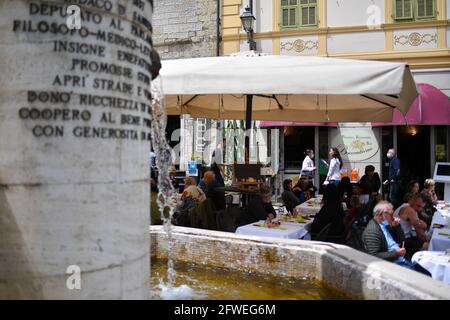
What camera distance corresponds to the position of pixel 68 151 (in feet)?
7.75

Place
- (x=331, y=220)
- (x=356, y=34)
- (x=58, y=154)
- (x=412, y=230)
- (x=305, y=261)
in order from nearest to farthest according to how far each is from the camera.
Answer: (x=58, y=154) → (x=305, y=261) → (x=331, y=220) → (x=412, y=230) → (x=356, y=34)

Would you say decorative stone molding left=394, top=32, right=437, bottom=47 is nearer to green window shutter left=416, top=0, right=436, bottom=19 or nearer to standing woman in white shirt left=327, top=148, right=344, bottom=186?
green window shutter left=416, top=0, right=436, bottom=19

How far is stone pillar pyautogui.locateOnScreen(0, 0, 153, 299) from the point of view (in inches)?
92.2

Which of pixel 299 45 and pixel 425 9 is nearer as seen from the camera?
pixel 425 9

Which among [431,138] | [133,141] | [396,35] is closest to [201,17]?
[396,35]

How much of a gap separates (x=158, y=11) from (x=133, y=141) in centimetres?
1594

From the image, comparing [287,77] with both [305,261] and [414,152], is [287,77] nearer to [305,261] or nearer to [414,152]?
[305,261]

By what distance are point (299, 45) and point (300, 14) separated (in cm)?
104

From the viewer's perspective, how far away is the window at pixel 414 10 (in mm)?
14211

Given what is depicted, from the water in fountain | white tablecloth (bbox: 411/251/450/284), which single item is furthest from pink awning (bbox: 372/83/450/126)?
the water in fountain

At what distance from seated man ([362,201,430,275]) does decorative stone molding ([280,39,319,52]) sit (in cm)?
1054

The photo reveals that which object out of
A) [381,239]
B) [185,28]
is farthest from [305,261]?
[185,28]

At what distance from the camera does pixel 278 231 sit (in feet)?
18.3

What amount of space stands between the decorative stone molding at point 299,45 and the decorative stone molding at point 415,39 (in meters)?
2.53
